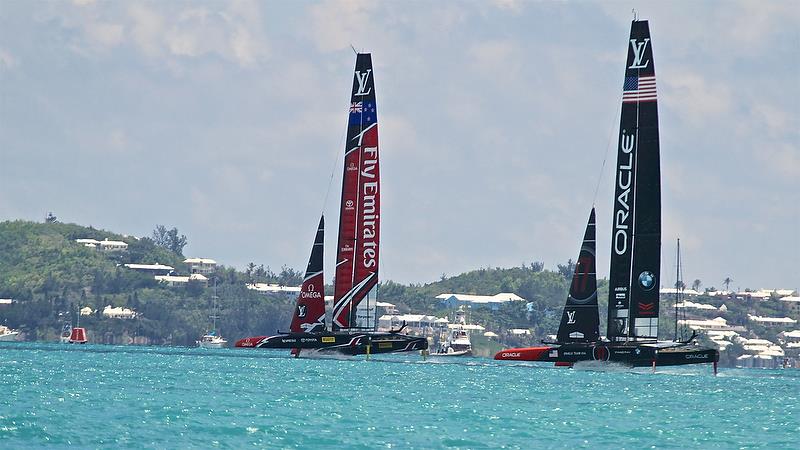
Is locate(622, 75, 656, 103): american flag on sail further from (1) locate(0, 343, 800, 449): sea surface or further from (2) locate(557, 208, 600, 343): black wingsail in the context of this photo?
(1) locate(0, 343, 800, 449): sea surface

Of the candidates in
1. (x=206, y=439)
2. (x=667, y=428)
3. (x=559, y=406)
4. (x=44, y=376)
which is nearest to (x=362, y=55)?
(x=44, y=376)

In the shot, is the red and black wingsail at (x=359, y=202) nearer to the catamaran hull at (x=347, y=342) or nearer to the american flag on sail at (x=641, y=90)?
the catamaran hull at (x=347, y=342)

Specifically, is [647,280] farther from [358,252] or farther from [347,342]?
[347,342]

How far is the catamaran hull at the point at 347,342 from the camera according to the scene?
9562 cm

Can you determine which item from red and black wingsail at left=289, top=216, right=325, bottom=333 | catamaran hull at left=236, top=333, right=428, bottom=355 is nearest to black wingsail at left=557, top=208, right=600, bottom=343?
catamaran hull at left=236, top=333, right=428, bottom=355

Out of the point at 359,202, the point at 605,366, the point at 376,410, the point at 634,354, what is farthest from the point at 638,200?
the point at 376,410

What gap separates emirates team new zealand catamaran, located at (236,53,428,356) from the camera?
95.5m

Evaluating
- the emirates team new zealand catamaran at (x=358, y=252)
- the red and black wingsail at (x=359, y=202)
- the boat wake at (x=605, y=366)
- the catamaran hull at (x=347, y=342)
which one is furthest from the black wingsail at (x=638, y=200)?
the red and black wingsail at (x=359, y=202)

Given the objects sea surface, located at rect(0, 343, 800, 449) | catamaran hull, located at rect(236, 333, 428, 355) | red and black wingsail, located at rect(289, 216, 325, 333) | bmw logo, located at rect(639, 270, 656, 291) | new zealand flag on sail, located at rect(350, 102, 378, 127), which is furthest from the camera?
red and black wingsail, located at rect(289, 216, 325, 333)

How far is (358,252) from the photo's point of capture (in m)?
96.6

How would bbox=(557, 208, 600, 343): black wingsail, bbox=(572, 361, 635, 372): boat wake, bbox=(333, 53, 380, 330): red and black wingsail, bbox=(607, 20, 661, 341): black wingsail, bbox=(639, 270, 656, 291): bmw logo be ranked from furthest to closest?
1. bbox=(333, 53, 380, 330): red and black wingsail
2. bbox=(557, 208, 600, 343): black wingsail
3. bbox=(639, 270, 656, 291): bmw logo
4. bbox=(572, 361, 635, 372): boat wake
5. bbox=(607, 20, 661, 341): black wingsail

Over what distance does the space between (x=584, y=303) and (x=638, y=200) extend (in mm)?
5958

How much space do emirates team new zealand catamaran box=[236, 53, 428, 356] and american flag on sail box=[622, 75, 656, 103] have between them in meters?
17.1

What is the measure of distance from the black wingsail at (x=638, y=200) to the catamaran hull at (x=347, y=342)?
14923 millimetres
